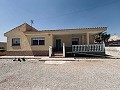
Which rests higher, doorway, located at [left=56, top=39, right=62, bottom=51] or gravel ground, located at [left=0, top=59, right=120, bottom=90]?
doorway, located at [left=56, top=39, right=62, bottom=51]

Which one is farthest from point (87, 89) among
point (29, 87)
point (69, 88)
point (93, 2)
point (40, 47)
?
point (93, 2)

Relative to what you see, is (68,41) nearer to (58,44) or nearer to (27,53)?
(58,44)

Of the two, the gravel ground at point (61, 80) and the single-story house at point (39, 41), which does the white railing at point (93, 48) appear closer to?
the single-story house at point (39, 41)

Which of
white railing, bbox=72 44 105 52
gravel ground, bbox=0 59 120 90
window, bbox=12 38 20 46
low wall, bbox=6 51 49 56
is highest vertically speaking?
window, bbox=12 38 20 46

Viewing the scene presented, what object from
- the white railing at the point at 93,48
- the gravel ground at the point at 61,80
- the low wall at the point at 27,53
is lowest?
the gravel ground at the point at 61,80

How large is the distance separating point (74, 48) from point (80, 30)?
276 cm

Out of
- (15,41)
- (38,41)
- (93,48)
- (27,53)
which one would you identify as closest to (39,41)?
(38,41)

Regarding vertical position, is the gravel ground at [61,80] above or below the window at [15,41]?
below

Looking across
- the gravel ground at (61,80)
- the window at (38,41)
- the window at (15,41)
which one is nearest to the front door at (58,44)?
the window at (38,41)

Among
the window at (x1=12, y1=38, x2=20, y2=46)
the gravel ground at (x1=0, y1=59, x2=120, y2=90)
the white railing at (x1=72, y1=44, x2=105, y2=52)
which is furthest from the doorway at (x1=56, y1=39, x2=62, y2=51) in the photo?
the gravel ground at (x1=0, y1=59, x2=120, y2=90)

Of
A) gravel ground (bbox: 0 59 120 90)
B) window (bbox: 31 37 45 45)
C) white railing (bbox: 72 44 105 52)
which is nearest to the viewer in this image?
gravel ground (bbox: 0 59 120 90)

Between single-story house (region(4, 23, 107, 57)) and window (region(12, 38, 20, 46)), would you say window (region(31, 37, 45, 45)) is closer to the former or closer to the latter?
single-story house (region(4, 23, 107, 57))

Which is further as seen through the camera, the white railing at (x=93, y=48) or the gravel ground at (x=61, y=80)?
the white railing at (x=93, y=48)

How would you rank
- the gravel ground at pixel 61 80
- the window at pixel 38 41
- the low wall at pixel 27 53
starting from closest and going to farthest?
the gravel ground at pixel 61 80 < the low wall at pixel 27 53 < the window at pixel 38 41
